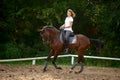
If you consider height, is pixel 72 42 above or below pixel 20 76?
above

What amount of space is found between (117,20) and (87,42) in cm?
529

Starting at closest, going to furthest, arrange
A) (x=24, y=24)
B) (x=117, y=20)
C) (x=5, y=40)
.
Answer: (x=117, y=20)
(x=5, y=40)
(x=24, y=24)

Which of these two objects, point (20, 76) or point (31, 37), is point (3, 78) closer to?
point (20, 76)

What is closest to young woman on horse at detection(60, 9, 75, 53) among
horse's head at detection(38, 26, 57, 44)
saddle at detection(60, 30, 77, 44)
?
saddle at detection(60, 30, 77, 44)

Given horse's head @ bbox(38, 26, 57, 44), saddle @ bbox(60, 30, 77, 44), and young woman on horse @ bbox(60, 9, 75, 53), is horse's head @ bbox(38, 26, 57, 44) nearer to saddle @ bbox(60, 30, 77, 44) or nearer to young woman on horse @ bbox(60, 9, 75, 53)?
saddle @ bbox(60, 30, 77, 44)

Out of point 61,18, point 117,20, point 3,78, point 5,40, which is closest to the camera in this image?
point 3,78

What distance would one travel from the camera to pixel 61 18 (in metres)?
21.9

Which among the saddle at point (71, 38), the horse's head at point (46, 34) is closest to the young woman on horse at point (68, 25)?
the saddle at point (71, 38)

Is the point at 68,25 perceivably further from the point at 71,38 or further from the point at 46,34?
the point at 46,34

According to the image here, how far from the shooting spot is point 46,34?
13.6 m

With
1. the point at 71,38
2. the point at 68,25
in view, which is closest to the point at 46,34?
the point at 68,25

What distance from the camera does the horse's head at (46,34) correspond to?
13539 millimetres

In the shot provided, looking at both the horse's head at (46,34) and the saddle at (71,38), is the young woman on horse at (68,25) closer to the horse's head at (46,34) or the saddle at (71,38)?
the saddle at (71,38)

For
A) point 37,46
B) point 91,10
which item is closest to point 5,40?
point 37,46
